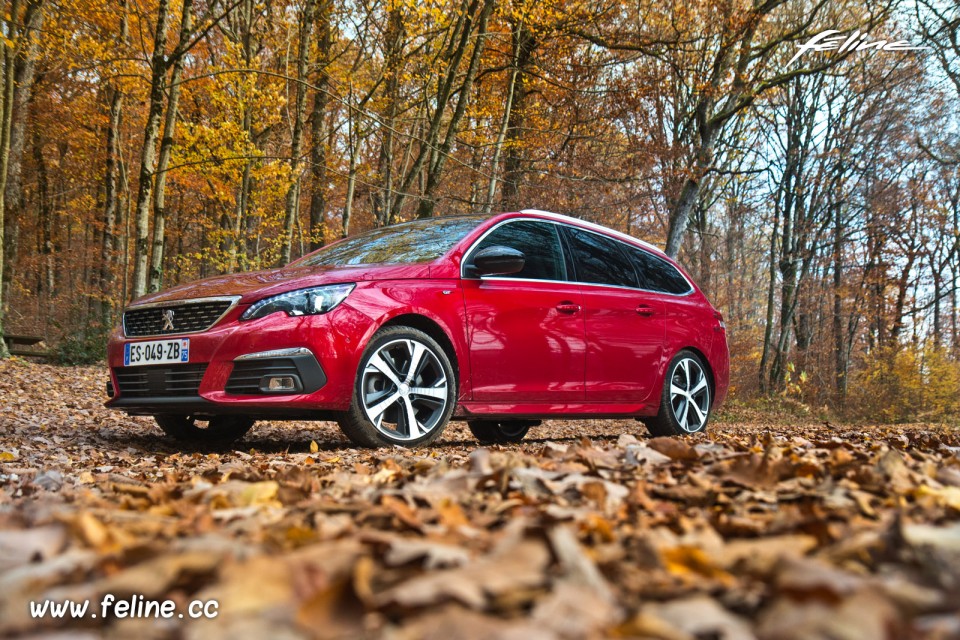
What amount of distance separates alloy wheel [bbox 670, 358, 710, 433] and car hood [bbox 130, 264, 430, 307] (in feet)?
9.61

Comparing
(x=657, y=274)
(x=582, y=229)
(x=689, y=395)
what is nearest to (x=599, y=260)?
(x=582, y=229)

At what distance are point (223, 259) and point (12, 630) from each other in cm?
1977

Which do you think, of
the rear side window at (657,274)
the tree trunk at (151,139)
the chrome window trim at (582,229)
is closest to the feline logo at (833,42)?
the rear side window at (657,274)

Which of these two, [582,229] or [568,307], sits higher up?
[582,229]

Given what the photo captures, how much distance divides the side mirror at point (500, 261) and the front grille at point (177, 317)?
1618 mm

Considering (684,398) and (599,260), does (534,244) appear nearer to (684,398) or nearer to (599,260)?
(599,260)

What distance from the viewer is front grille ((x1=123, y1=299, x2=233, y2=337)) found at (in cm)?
473

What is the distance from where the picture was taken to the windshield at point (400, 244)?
5.36 metres

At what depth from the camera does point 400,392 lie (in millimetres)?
4891

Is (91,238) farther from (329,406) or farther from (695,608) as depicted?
(695,608)

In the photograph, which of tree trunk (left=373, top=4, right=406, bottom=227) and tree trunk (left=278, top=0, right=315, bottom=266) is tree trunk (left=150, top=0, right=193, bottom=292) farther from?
tree trunk (left=373, top=4, right=406, bottom=227)

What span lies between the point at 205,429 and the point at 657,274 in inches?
158

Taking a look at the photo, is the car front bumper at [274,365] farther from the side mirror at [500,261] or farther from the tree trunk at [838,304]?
the tree trunk at [838,304]

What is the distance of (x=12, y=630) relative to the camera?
3.64ft
